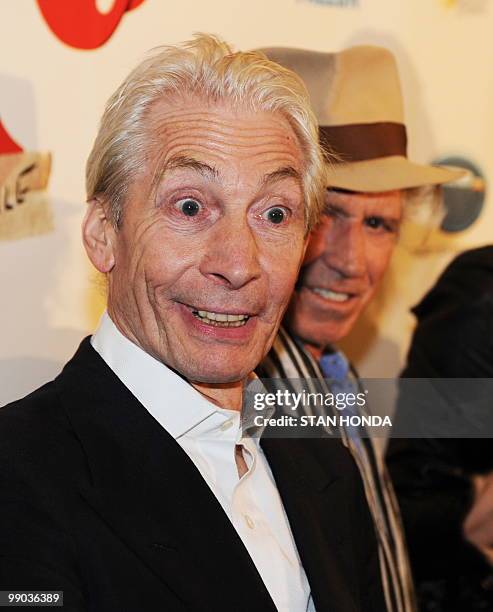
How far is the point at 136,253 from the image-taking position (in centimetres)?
125

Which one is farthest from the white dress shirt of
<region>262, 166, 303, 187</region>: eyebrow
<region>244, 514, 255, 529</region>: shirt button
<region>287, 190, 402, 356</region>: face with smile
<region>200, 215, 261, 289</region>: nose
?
<region>287, 190, 402, 356</region>: face with smile

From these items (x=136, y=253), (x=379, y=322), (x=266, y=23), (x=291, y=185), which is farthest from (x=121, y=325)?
(x=379, y=322)

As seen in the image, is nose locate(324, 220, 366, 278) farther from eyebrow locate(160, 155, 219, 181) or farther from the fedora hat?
eyebrow locate(160, 155, 219, 181)

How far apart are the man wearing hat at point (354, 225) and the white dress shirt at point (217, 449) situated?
1.41 feet

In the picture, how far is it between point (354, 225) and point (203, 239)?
584mm

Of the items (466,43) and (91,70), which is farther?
(466,43)

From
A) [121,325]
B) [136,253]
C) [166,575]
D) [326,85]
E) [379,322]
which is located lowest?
[379,322]

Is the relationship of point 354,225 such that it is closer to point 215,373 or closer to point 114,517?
point 215,373

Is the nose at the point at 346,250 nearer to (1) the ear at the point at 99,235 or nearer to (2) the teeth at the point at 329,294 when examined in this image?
(2) the teeth at the point at 329,294

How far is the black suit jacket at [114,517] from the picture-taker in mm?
1042

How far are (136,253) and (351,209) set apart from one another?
1.96ft

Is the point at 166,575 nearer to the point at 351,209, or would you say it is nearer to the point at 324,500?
the point at 324,500

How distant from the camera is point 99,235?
4.31 feet

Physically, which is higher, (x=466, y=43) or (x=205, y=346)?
(x=466, y=43)
